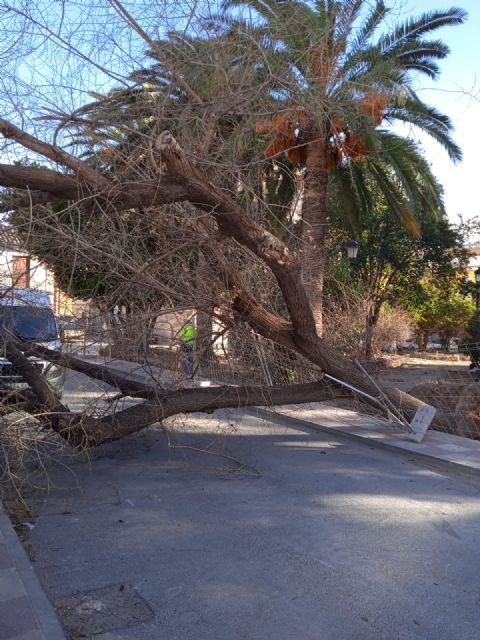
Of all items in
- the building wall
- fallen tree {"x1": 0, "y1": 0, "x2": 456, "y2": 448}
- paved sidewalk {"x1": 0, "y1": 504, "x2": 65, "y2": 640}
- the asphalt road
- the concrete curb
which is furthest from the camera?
the concrete curb

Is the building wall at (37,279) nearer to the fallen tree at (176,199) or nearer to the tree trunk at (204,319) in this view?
the fallen tree at (176,199)

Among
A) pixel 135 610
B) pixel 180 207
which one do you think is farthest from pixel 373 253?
pixel 135 610

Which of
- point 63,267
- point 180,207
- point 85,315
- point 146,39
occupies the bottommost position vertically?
point 85,315

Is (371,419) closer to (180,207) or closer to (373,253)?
(180,207)

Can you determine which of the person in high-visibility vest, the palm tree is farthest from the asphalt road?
the palm tree

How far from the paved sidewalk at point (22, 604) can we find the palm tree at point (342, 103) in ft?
18.0

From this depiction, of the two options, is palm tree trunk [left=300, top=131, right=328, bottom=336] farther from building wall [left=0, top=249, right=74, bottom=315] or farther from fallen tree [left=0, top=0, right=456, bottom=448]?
building wall [left=0, top=249, right=74, bottom=315]

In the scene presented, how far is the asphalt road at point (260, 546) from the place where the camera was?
14.1ft

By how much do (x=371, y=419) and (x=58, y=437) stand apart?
21.4 ft

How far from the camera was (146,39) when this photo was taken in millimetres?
6832

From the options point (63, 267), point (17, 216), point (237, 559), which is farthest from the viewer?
point (63, 267)

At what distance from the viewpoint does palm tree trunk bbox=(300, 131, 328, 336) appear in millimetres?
13359

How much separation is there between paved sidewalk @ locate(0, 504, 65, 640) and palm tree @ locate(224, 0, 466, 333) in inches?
217

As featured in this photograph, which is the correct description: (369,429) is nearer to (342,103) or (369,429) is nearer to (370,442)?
(370,442)
